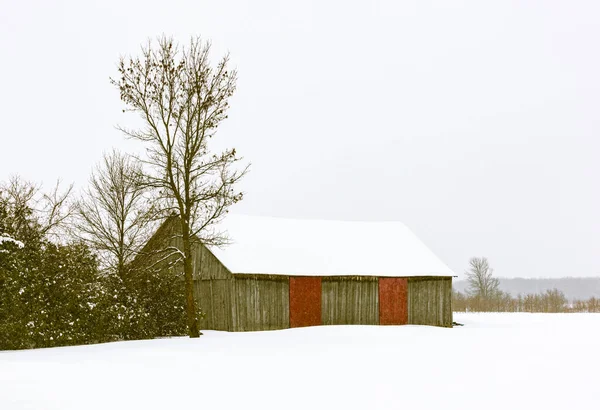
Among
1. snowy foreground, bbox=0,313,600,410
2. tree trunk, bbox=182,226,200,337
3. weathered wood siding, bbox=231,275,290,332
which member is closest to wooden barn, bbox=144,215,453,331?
weathered wood siding, bbox=231,275,290,332

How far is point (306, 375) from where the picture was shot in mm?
17016

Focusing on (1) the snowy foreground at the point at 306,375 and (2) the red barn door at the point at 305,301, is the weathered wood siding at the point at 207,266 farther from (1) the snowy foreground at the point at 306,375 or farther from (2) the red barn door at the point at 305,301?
(1) the snowy foreground at the point at 306,375

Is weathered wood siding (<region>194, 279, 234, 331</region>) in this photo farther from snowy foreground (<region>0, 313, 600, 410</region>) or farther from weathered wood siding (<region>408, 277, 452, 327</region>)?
weathered wood siding (<region>408, 277, 452, 327</region>)

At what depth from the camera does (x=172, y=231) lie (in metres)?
36.4

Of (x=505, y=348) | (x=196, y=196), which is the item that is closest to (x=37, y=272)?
(x=196, y=196)

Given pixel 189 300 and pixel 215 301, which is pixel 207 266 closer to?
pixel 215 301

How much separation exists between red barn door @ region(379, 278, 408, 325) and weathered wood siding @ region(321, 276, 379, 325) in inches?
14.9

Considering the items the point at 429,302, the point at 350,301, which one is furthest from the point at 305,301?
the point at 429,302

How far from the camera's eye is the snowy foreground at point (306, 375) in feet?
43.9

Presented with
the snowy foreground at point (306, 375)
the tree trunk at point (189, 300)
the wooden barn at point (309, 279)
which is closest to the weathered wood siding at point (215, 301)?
the wooden barn at point (309, 279)

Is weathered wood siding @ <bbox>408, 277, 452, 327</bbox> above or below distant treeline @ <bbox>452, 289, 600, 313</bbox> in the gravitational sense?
above

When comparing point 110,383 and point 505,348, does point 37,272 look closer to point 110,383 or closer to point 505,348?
point 110,383

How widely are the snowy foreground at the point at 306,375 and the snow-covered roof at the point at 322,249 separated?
916 cm

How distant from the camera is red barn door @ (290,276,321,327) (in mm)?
37062
